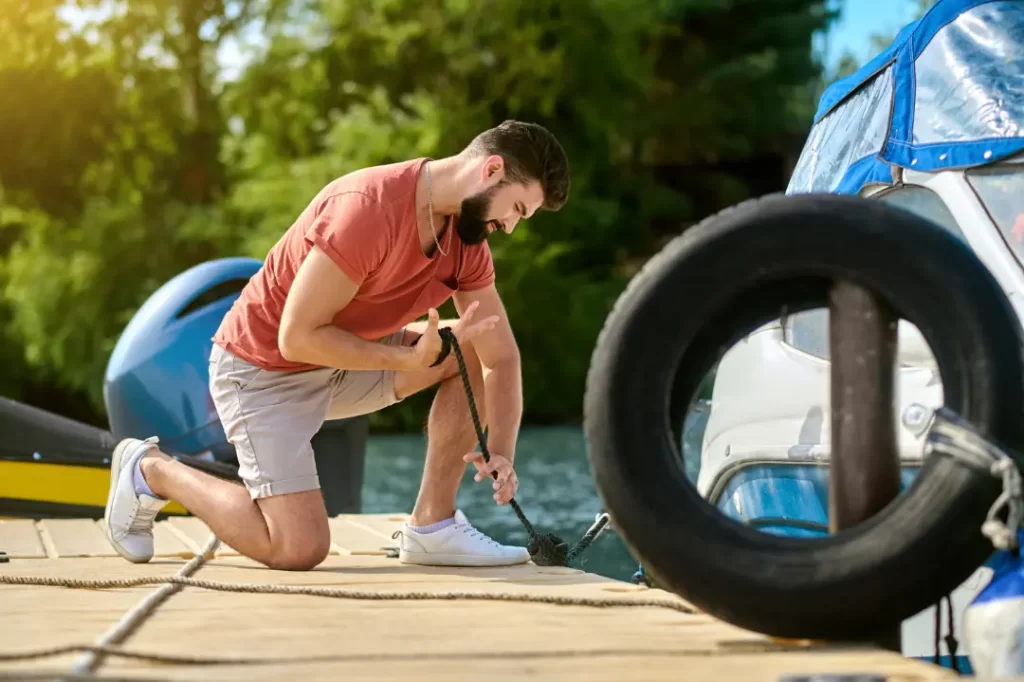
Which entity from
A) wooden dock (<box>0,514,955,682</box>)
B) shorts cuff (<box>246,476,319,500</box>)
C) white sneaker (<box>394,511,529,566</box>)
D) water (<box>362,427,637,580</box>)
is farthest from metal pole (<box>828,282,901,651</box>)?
water (<box>362,427,637,580</box>)

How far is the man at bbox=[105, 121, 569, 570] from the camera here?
3.47m

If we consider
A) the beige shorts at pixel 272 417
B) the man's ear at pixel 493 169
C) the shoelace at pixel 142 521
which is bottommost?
the shoelace at pixel 142 521

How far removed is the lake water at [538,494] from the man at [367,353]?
2.30 ft

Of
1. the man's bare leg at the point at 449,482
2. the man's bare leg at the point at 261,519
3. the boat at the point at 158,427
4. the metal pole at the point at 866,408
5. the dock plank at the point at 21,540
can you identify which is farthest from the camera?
the boat at the point at 158,427

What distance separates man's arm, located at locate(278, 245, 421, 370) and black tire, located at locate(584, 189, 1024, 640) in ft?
3.56

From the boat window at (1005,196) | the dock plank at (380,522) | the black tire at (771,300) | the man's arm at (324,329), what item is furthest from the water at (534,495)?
the black tire at (771,300)

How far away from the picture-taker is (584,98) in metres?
A: 23.9

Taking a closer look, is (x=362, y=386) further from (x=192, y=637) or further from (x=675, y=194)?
(x=675, y=194)

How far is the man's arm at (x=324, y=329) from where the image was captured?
11.1ft

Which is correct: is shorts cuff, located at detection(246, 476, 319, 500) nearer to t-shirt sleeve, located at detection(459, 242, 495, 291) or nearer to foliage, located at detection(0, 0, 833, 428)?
t-shirt sleeve, located at detection(459, 242, 495, 291)

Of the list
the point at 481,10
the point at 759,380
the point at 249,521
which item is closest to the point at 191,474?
the point at 249,521

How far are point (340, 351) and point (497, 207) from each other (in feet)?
1.79

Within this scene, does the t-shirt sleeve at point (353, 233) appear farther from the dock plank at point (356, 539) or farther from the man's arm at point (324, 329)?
the dock plank at point (356, 539)

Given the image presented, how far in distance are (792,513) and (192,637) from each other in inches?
61.1
